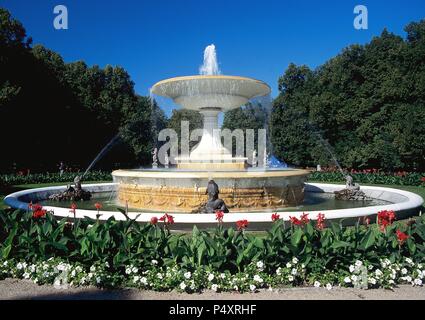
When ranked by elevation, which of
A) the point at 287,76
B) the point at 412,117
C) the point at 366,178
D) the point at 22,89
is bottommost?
the point at 366,178

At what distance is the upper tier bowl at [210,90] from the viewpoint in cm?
1484

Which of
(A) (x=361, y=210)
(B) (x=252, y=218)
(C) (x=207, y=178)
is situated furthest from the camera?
(C) (x=207, y=178)

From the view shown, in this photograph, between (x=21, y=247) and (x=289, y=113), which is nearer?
(x=21, y=247)

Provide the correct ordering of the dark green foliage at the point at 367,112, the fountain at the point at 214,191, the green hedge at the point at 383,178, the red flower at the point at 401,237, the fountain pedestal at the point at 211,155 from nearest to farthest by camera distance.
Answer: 1. the red flower at the point at 401,237
2. the fountain at the point at 214,191
3. the fountain pedestal at the point at 211,155
4. the green hedge at the point at 383,178
5. the dark green foliage at the point at 367,112

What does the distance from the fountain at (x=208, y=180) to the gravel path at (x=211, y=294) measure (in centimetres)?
587

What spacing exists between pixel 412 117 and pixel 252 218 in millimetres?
26231

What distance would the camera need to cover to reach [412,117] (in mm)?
28781

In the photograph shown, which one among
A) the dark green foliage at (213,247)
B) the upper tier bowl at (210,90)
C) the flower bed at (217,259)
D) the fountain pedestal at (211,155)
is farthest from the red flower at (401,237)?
the upper tier bowl at (210,90)

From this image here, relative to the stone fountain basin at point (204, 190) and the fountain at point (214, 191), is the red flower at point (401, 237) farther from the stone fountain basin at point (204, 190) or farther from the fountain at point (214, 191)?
the stone fountain basin at point (204, 190)

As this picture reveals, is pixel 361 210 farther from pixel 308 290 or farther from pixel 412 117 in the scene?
pixel 412 117

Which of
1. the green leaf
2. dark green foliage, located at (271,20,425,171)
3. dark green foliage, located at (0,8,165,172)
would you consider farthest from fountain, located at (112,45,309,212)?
dark green foliage, located at (0,8,165,172)

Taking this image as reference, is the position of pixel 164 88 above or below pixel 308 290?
above

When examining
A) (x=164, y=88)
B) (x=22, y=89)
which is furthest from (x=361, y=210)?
(x=22, y=89)
